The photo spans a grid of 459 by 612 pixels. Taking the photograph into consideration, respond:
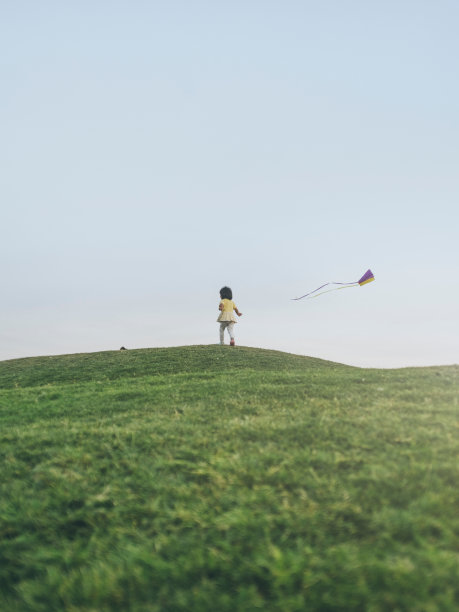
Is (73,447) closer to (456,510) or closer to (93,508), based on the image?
(93,508)

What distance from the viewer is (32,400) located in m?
13.7

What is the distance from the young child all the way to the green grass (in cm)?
1909

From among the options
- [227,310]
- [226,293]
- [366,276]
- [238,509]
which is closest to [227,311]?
[227,310]

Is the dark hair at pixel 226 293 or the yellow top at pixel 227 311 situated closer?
the yellow top at pixel 227 311

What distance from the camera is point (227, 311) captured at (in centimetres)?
2897

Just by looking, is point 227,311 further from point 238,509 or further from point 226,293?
point 238,509

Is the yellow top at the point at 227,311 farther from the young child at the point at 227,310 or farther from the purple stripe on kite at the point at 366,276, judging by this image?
the purple stripe on kite at the point at 366,276

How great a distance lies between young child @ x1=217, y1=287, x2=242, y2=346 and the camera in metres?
28.9

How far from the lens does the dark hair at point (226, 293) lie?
29578mm

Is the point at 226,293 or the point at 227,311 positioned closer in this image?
the point at 227,311

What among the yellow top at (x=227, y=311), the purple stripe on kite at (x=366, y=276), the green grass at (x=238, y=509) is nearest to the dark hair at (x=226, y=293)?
the yellow top at (x=227, y=311)

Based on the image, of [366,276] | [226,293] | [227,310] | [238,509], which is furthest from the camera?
[226,293]

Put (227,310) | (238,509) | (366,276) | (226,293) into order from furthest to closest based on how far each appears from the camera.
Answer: (226,293) → (227,310) → (366,276) → (238,509)

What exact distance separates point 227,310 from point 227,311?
0.22 feet
